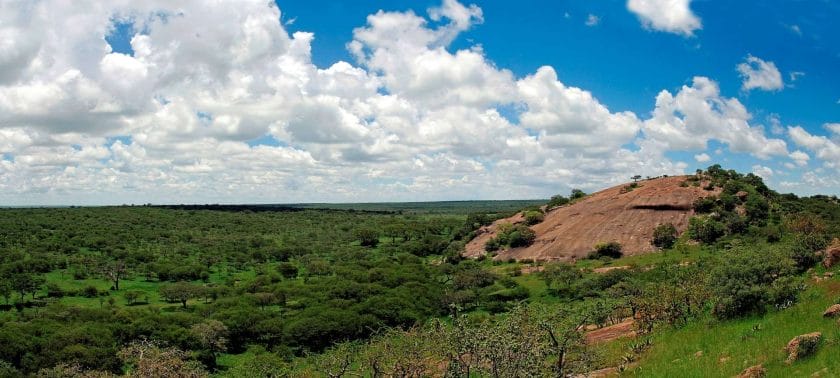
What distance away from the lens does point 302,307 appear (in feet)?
311

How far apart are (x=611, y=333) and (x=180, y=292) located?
87072 millimetres

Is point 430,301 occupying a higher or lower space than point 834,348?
lower

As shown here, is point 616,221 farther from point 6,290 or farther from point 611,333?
point 6,290

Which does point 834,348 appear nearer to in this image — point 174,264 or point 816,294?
point 816,294

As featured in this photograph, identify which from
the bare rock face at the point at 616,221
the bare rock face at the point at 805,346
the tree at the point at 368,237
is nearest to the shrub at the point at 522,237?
the bare rock face at the point at 616,221

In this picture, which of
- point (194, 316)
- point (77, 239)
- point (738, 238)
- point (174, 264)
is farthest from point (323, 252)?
point (738, 238)

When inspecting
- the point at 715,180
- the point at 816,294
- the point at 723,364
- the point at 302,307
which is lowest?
the point at 302,307

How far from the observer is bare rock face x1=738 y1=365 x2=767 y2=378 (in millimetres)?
18891

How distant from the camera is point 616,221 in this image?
11200cm

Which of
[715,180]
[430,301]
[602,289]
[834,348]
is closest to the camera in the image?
[834,348]

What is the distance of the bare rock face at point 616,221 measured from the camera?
106250 mm

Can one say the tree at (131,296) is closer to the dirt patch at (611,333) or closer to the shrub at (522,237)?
the shrub at (522,237)

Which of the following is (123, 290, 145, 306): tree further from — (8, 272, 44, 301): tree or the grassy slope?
the grassy slope

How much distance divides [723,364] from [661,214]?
9351 centimetres
